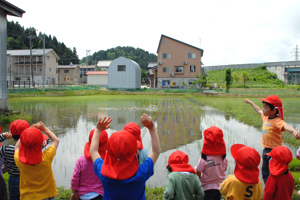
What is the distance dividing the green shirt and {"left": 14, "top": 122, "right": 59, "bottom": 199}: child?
1.33 m

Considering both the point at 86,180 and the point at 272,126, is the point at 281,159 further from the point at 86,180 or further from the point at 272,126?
the point at 86,180

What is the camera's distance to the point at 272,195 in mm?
2348

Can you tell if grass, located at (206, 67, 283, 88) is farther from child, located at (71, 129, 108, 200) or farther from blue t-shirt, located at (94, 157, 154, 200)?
blue t-shirt, located at (94, 157, 154, 200)

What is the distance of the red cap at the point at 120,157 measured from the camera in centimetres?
166

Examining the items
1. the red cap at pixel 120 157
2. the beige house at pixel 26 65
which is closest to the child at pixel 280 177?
the red cap at pixel 120 157

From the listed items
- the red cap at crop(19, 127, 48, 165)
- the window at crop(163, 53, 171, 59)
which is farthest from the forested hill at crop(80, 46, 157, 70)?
the red cap at crop(19, 127, 48, 165)

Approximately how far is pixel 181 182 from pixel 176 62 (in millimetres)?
37429

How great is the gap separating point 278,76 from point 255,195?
55.6m

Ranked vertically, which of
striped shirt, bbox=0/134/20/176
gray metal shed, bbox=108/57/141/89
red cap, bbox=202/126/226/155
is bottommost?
striped shirt, bbox=0/134/20/176

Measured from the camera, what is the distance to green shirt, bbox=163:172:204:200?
2.10 m

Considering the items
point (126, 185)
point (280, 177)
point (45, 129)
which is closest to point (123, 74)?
point (45, 129)

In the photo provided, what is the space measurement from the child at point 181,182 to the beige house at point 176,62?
36.5m

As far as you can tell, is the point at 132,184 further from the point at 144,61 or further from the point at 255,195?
the point at 144,61

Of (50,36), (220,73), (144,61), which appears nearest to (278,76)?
(220,73)
